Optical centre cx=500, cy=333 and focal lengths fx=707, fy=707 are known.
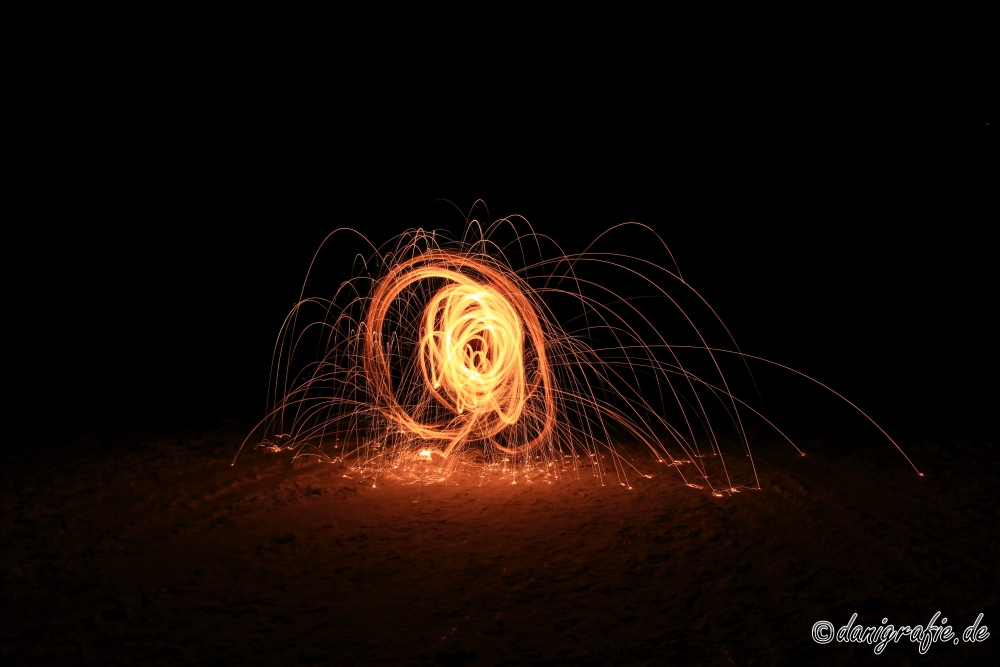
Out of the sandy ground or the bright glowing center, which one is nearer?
the sandy ground

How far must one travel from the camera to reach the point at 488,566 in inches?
217

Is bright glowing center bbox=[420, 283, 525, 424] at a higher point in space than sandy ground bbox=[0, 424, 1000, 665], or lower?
higher

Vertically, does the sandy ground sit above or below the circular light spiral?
below

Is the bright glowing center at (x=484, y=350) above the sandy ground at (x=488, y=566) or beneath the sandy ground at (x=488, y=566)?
above

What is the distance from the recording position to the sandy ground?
4.31 meters

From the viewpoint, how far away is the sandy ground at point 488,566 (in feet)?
14.1

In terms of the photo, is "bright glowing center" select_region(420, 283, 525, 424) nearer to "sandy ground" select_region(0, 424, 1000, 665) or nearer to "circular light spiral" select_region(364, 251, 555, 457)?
"circular light spiral" select_region(364, 251, 555, 457)

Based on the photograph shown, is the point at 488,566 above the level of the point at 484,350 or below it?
below

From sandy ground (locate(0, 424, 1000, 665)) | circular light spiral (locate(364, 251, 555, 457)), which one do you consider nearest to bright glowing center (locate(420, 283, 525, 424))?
circular light spiral (locate(364, 251, 555, 457))

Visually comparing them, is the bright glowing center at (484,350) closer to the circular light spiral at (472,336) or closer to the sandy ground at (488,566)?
the circular light spiral at (472,336)

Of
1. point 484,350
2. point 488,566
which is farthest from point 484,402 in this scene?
point 488,566

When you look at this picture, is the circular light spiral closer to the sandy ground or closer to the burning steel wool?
the burning steel wool

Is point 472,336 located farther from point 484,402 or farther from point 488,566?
point 488,566

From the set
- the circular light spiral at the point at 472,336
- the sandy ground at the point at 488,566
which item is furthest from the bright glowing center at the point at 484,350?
the sandy ground at the point at 488,566
